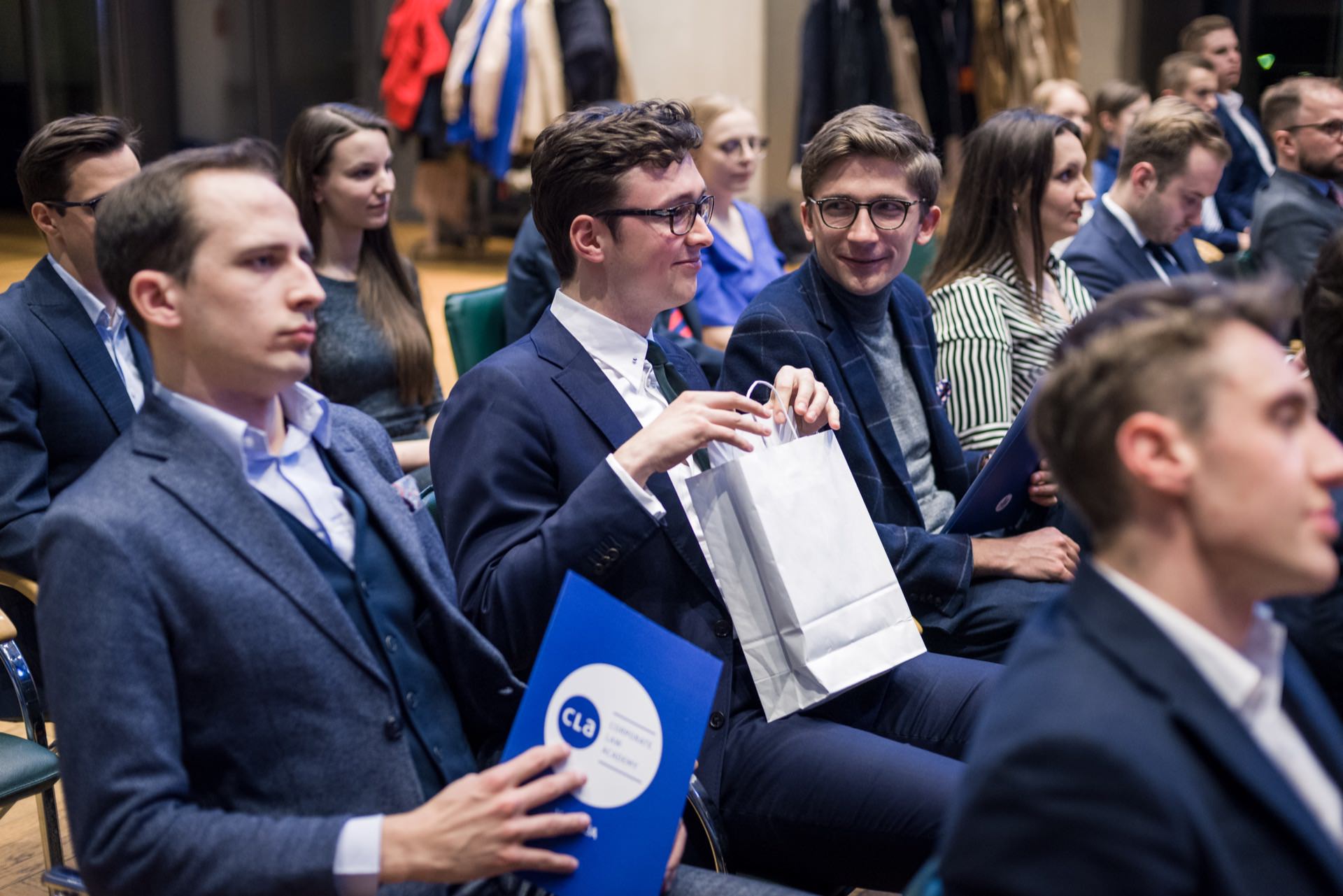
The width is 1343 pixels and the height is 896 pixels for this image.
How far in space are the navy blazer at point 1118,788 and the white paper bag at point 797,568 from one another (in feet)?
2.29

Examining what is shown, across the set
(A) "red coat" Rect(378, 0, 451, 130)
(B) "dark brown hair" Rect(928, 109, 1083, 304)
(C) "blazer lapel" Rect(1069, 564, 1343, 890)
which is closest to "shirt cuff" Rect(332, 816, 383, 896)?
(C) "blazer lapel" Rect(1069, 564, 1343, 890)

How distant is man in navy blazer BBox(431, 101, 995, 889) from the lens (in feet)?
5.69

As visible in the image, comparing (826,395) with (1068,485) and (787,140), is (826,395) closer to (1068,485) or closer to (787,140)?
(1068,485)

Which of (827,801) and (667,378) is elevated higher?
(667,378)

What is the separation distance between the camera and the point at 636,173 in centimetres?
200

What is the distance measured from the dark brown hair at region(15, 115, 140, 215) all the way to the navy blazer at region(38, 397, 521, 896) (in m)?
1.45

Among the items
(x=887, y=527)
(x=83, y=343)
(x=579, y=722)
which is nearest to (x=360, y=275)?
(x=83, y=343)

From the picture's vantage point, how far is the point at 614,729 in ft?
4.66

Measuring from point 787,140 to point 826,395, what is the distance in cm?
832

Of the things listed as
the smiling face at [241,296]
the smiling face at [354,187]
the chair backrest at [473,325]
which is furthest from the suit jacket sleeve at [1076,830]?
the smiling face at [354,187]

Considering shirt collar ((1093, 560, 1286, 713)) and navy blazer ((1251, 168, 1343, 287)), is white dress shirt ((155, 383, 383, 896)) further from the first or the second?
navy blazer ((1251, 168, 1343, 287))

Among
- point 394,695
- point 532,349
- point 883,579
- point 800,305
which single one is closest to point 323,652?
point 394,695

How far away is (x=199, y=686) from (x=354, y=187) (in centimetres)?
233

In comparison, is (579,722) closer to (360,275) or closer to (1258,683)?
(1258,683)
